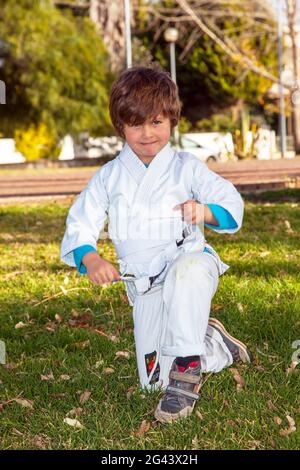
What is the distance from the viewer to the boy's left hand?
11.7ft

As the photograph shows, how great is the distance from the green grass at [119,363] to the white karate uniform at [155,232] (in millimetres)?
265

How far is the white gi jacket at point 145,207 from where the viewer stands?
12.7 ft

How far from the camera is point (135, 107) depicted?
12.6 ft

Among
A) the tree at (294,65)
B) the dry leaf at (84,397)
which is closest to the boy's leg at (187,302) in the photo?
the dry leaf at (84,397)

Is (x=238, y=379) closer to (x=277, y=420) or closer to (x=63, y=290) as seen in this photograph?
(x=277, y=420)

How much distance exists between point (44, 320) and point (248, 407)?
206 centimetres

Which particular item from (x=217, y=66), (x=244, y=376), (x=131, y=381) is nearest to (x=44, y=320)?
(x=131, y=381)

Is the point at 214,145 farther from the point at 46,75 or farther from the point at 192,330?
the point at 192,330

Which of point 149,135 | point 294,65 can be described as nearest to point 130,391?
point 149,135

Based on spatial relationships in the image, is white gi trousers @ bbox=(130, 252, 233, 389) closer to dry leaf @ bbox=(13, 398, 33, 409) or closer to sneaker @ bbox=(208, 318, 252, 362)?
sneaker @ bbox=(208, 318, 252, 362)

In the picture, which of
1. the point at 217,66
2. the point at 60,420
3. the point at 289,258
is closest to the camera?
the point at 60,420

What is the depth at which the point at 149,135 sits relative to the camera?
387 cm

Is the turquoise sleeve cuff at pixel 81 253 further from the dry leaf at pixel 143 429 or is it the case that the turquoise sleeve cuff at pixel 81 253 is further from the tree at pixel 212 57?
the tree at pixel 212 57

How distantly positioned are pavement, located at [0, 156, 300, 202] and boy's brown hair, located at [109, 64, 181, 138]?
981cm
